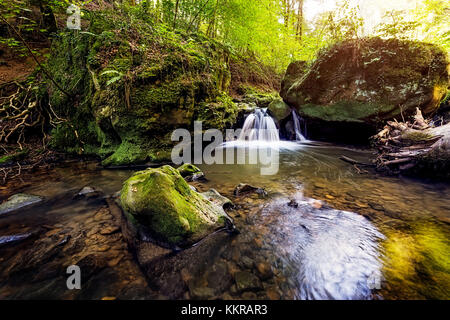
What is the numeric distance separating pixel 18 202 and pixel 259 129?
8.52m

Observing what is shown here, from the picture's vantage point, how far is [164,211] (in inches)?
71.5

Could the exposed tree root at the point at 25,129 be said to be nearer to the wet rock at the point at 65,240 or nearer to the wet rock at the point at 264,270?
Result: the wet rock at the point at 65,240

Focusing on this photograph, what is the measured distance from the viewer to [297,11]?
15.7 metres

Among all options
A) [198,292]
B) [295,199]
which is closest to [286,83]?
[295,199]

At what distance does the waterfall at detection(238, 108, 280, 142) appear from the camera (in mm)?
9117

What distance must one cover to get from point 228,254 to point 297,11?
823 inches

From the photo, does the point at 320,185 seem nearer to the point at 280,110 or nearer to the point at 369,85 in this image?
the point at 369,85

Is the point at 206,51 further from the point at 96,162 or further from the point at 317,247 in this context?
the point at 317,247

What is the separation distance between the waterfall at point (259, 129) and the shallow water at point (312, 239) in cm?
544

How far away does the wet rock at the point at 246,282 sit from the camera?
1492 mm

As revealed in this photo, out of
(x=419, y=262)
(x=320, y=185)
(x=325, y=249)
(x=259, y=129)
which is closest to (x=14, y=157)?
(x=325, y=249)

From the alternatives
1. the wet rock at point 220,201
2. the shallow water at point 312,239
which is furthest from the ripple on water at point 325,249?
the wet rock at point 220,201
